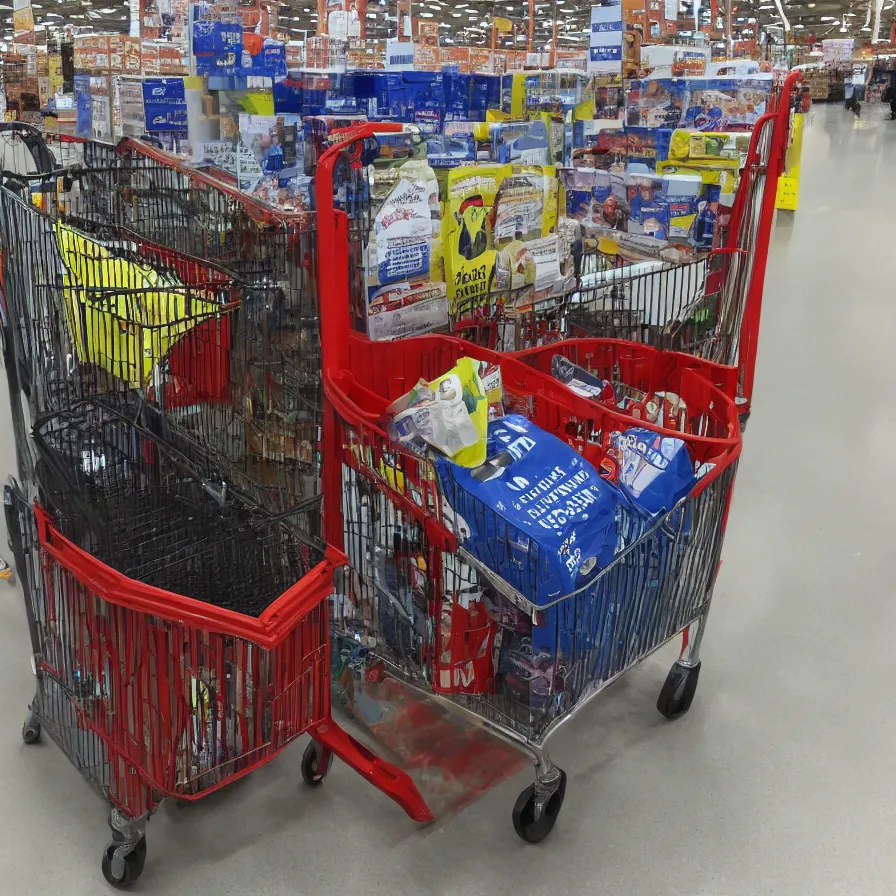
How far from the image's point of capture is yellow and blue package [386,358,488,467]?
1.80 meters

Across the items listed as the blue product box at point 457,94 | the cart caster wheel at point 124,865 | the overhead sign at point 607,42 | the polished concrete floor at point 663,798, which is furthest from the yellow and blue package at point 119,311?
the overhead sign at point 607,42

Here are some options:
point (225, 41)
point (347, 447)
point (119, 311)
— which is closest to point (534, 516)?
point (347, 447)

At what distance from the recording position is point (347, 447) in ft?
6.82

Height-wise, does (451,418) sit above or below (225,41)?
below

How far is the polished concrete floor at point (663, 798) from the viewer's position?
6.63 feet

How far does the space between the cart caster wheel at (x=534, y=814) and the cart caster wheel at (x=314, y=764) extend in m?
0.46

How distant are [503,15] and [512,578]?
139 feet

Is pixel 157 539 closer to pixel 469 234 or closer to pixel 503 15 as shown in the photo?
pixel 469 234

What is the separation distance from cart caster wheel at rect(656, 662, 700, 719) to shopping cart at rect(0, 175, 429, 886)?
766 mm

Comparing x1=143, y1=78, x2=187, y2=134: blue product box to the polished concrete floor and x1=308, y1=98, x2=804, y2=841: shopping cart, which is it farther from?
the polished concrete floor

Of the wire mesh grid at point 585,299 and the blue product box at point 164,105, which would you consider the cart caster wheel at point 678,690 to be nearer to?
the wire mesh grid at point 585,299

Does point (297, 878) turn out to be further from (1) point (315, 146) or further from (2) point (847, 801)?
(1) point (315, 146)

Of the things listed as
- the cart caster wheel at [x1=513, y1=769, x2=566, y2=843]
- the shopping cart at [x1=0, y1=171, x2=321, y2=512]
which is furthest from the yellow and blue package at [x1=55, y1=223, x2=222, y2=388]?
the cart caster wheel at [x1=513, y1=769, x2=566, y2=843]

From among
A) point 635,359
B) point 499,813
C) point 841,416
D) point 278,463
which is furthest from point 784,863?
point 841,416
